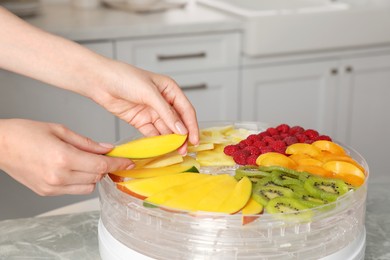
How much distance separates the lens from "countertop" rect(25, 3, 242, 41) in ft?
7.91

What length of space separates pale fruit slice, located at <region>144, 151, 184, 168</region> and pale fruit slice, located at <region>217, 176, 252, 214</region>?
0.16m

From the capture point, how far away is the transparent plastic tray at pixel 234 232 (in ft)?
3.24

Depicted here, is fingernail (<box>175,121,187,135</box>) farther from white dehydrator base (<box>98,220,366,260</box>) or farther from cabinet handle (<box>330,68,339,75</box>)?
cabinet handle (<box>330,68,339,75</box>)

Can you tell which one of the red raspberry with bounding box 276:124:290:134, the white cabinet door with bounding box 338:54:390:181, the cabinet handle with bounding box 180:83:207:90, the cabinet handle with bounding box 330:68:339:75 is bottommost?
the white cabinet door with bounding box 338:54:390:181

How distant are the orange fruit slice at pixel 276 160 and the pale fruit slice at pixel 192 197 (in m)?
0.11

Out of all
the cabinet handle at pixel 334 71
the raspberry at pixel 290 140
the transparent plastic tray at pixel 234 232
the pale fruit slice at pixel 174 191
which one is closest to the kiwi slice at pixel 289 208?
the transparent plastic tray at pixel 234 232

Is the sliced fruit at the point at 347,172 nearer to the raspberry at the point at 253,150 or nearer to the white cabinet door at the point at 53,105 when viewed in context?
the raspberry at the point at 253,150

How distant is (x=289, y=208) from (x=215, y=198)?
106mm

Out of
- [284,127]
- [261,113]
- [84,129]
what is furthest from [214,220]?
[261,113]

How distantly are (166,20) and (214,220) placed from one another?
167 centimetres

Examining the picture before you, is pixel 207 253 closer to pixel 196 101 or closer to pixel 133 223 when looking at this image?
pixel 133 223

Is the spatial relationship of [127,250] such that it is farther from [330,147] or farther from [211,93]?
[211,93]

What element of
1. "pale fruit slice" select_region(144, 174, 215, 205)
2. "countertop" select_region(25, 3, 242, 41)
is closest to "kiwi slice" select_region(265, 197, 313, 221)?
"pale fruit slice" select_region(144, 174, 215, 205)

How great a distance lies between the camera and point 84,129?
8.29ft
